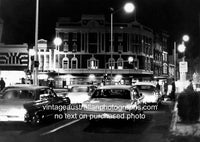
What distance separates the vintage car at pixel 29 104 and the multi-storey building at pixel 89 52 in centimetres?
5547

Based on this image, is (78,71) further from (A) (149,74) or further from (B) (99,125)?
(B) (99,125)

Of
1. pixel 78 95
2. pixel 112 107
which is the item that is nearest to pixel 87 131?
pixel 112 107

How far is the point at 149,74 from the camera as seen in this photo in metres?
77.4

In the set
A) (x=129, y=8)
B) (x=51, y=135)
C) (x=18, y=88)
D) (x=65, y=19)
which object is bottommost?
(x=51, y=135)

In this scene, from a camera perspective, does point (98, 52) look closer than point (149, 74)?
Yes

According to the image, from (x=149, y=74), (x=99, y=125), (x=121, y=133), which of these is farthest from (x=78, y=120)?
(x=149, y=74)

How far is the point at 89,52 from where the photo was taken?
237 ft

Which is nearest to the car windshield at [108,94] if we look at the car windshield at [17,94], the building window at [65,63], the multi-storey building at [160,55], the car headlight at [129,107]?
the car headlight at [129,107]

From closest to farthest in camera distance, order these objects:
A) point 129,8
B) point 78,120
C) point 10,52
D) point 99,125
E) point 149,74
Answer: point 99,125 < point 78,120 < point 129,8 < point 10,52 < point 149,74

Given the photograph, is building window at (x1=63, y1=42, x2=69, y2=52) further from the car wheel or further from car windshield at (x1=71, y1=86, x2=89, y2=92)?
the car wheel

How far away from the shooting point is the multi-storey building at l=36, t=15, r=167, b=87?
71375mm

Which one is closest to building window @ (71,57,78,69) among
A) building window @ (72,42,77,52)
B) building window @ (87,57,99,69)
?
building window @ (72,42,77,52)

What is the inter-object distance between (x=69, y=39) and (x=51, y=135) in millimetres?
61102

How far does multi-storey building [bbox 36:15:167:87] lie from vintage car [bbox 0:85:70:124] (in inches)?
2184
